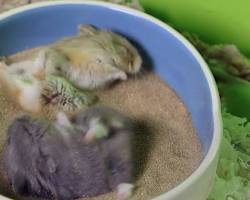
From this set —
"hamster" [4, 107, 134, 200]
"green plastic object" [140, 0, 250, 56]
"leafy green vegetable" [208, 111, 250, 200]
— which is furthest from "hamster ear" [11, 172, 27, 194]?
"green plastic object" [140, 0, 250, 56]

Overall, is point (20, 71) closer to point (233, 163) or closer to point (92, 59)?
point (92, 59)

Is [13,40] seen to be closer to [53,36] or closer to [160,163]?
[53,36]

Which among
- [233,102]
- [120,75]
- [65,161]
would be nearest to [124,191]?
[65,161]

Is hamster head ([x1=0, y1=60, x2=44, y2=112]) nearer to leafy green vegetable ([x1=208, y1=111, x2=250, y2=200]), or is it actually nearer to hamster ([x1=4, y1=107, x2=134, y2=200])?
hamster ([x1=4, y1=107, x2=134, y2=200])

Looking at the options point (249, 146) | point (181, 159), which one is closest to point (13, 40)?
point (181, 159)

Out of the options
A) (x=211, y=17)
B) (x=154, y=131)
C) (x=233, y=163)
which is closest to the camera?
(x=154, y=131)

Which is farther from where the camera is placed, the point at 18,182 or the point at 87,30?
the point at 87,30

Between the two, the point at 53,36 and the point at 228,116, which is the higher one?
the point at 53,36
